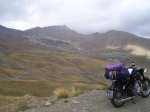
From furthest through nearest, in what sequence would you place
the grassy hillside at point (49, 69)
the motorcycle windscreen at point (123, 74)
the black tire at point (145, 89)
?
the grassy hillside at point (49, 69), the black tire at point (145, 89), the motorcycle windscreen at point (123, 74)

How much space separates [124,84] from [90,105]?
1.46 m

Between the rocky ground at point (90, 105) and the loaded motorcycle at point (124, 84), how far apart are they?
0.27 m

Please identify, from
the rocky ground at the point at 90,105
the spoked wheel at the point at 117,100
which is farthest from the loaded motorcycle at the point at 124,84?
the rocky ground at the point at 90,105

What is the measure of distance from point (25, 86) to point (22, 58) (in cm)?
9293

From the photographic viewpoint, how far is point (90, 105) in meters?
12.3

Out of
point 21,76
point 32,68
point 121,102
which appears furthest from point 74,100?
point 32,68

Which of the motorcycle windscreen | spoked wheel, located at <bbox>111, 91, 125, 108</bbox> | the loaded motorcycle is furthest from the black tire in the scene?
spoked wheel, located at <bbox>111, 91, 125, 108</bbox>

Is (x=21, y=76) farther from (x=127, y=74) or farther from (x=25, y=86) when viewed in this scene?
(x=127, y=74)

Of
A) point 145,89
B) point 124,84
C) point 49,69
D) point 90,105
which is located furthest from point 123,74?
A: point 49,69

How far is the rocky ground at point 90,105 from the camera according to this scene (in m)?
11.6

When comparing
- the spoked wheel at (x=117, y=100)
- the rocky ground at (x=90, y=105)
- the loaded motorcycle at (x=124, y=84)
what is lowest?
the rocky ground at (x=90, y=105)

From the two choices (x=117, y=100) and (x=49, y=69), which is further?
(x=49, y=69)

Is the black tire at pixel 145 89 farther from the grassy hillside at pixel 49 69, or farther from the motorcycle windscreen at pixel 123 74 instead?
the grassy hillside at pixel 49 69

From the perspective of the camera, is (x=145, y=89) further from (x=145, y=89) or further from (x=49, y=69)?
(x=49, y=69)
